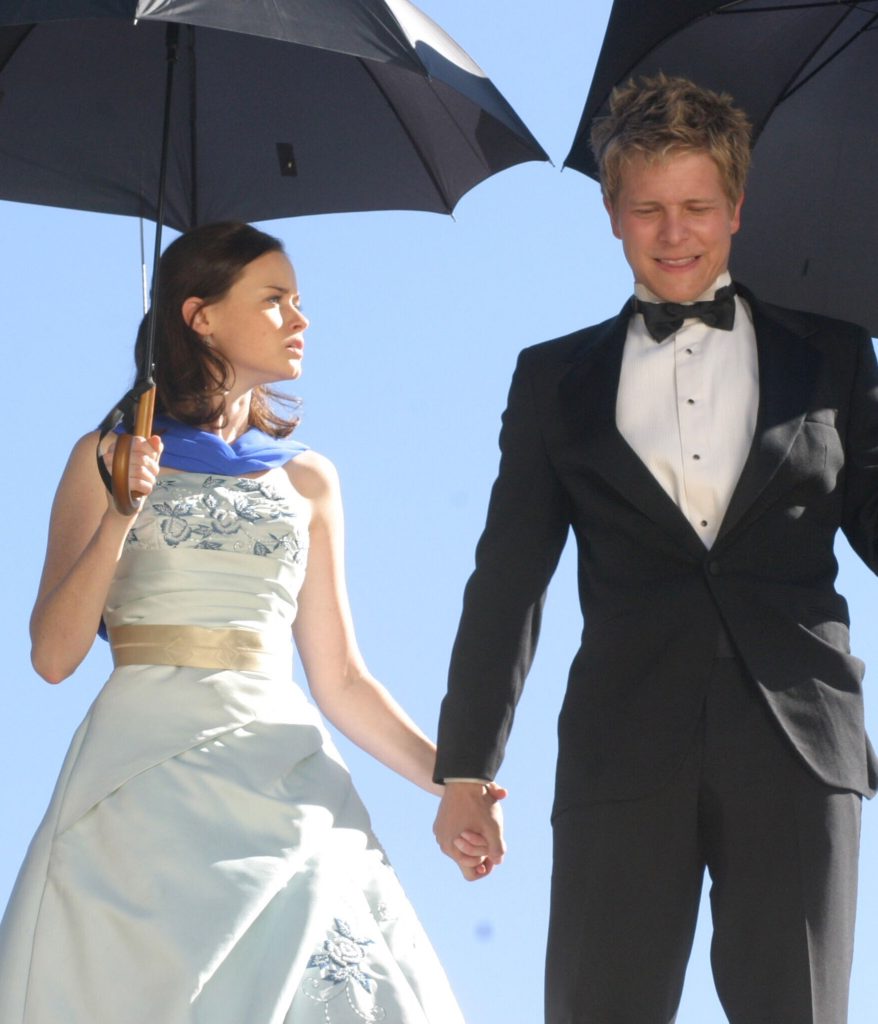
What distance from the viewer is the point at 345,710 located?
191 inches

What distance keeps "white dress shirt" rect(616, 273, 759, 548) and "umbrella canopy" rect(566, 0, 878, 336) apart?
518 millimetres

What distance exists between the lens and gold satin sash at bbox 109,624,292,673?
14.9ft

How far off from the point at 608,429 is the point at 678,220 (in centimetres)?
43

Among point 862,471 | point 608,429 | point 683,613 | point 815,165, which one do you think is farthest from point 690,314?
point 815,165

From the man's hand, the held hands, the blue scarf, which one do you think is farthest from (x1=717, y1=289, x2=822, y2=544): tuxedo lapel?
the blue scarf

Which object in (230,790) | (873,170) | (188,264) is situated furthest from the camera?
(188,264)

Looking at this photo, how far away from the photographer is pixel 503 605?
4.00 m

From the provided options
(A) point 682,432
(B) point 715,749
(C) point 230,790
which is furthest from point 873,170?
(C) point 230,790

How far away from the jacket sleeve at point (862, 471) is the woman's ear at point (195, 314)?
1.69 metres

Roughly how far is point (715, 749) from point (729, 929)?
0.31m

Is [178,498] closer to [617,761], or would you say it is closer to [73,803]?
[73,803]

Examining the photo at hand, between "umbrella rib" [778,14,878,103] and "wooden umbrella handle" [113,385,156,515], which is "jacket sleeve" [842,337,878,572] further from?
"wooden umbrella handle" [113,385,156,515]

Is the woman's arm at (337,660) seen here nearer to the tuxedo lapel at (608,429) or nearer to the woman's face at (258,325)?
the woman's face at (258,325)

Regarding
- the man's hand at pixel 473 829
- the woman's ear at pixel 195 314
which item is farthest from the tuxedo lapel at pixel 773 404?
the woman's ear at pixel 195 314
